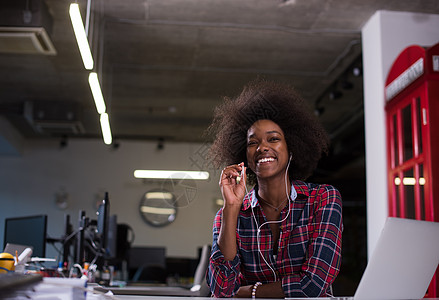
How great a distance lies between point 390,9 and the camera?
4.49 metres

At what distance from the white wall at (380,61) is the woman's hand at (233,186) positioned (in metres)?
2.74

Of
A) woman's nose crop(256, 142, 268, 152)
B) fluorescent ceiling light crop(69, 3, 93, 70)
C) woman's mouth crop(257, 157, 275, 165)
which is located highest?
fluorescent ceiling light crop(69, 3, 93, 70)

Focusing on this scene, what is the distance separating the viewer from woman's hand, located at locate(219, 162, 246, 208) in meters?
1.82

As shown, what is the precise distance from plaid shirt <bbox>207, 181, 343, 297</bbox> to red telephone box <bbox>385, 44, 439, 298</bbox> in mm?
1694

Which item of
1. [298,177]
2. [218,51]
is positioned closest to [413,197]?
[298,177]

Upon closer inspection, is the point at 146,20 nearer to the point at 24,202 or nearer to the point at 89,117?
the point at 89,117

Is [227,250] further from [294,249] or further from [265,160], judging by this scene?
[265,160]

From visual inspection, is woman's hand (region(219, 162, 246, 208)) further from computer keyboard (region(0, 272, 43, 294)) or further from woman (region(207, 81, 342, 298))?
computer keyboard (region(0, 272, 43, 294))

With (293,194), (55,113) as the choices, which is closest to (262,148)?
(293,194)

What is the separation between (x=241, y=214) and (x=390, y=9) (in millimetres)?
3196

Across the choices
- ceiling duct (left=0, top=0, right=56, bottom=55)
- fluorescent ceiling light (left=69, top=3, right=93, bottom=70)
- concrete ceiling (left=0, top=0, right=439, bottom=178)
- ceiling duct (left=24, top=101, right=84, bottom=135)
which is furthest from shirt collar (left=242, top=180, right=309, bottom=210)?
ceiling duct (left=24, top=101, right=84, bottom=135)

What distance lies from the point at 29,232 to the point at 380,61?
10.2ft

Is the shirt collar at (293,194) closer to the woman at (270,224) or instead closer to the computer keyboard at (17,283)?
the woman at (270,224)

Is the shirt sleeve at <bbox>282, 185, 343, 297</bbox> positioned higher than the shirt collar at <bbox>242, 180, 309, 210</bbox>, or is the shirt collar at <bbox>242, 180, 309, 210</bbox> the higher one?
the shirt collar at <bbox>242, 180, 309, 210</bbox>
